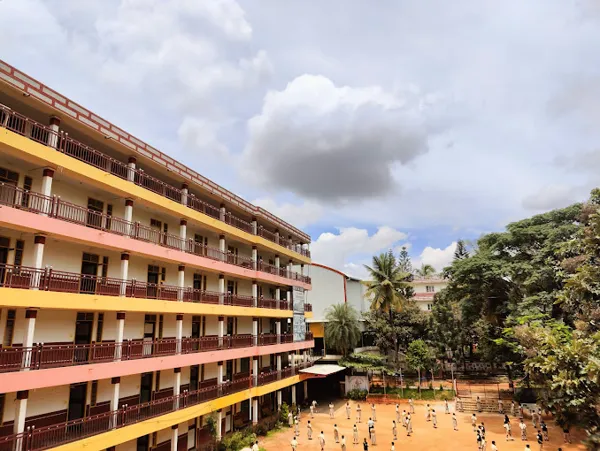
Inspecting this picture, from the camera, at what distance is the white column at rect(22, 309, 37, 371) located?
1069cm

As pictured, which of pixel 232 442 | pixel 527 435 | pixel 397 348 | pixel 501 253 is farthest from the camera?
pixel 397 348

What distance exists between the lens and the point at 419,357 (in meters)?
31.8

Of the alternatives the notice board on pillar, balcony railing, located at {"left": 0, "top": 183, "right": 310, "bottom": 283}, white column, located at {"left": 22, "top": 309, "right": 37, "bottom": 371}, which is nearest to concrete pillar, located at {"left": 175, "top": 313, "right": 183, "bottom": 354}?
balcony railing, located at {"left": 0, "top": 183, "right": 310, "bottom": 283}

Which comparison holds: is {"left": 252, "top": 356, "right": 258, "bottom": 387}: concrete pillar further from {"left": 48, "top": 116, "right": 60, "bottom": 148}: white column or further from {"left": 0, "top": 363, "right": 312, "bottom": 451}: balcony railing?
{"left": 48, "top": 116, "right": 60, "bottom": 148}: white column

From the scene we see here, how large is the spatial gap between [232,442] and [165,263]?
28.0ft

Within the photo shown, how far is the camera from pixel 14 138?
34.9 ft

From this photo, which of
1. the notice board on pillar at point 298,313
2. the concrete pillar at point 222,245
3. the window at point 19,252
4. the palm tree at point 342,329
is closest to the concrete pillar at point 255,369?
the notice board on pillar at point 298,313

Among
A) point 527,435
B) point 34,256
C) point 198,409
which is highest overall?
point 34,256

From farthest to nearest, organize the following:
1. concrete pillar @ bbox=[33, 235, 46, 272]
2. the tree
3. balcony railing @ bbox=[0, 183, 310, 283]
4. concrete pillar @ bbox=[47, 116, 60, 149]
Answer: the tree < concrete pillar @ bbox=[47, 116, 60, 149] < balcony railing @ bbox=[0, 183, 310, 283] < concrete pillar @ bbox=[33, 235, 46, 272]

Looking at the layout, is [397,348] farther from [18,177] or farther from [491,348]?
[18,177]

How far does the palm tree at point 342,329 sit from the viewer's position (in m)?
32.4

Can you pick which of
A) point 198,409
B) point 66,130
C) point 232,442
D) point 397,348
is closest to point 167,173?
point 66,130

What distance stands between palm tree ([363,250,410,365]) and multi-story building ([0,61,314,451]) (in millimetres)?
14753

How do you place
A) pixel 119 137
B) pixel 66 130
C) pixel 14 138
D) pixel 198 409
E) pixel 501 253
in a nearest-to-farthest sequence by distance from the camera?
pixel 14 138, pixel 66 130, pixel 119 137, pixel 198 409, pixel 501 253
